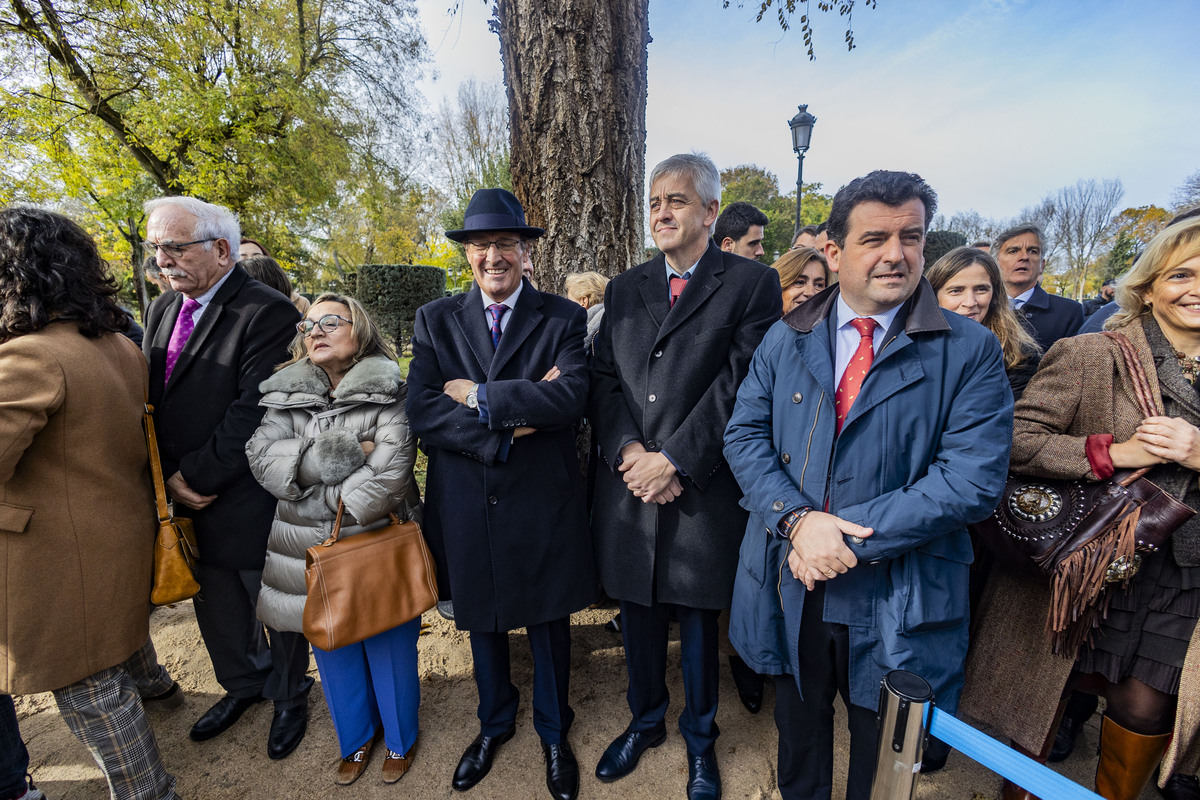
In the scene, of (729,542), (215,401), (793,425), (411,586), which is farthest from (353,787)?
(793,425)

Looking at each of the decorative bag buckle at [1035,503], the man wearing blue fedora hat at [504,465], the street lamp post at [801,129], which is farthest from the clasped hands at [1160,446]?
the street lamp post at [801,129]

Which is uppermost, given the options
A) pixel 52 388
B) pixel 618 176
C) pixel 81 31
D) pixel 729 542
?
pixel 81 31

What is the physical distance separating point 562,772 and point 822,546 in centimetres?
167

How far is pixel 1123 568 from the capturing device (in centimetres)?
175

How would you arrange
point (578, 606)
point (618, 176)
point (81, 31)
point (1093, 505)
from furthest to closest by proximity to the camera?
point (81, 31), point (618, 176), point (578, 606), point (1093, 505)

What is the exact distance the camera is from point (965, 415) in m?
1.64

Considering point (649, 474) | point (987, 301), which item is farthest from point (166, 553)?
point (987, 301)

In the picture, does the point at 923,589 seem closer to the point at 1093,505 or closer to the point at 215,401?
the point at 1093,505

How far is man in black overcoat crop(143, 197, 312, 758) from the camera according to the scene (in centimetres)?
244

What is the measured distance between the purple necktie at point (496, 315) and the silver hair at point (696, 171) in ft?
2.92

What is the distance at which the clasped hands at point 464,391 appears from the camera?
2.24 meters

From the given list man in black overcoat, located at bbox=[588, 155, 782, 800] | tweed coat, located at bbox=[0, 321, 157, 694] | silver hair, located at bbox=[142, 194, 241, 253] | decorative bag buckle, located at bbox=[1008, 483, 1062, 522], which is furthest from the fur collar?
decorative bag buckle, located at bbox=[1008, 483, 1062, 522]

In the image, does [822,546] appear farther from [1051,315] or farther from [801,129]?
[801,129]

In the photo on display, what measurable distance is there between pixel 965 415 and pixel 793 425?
0.52m
